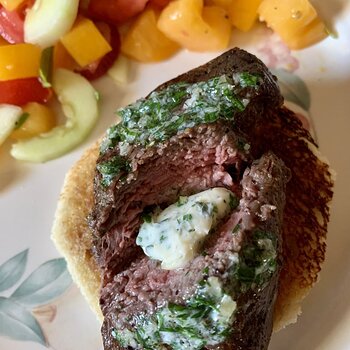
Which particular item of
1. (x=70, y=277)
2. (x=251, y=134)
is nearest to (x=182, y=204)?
(x=251, y=134)

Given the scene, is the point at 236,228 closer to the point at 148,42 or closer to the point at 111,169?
the point at 111,169

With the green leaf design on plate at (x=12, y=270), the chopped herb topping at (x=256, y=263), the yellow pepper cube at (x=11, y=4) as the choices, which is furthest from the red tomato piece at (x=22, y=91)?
the chopped herb topping at (x=256, y=263)

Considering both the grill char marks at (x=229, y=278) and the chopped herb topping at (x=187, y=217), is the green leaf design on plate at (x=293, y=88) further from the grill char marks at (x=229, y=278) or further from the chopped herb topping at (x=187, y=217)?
the chopped herb topping at (x=187, y=217)

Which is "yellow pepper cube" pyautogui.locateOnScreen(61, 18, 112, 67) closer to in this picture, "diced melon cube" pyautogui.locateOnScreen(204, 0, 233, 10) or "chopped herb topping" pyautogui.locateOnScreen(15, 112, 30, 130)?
"chopped herb topping" pyautogui.locateOnScreen(15, 112, 30, 130)

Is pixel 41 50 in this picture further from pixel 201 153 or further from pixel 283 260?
pixel 283 260

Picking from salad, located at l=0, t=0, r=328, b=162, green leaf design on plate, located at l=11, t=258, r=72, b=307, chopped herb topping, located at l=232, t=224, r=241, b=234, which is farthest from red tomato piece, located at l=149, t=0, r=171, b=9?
chopped herb topping, located at l=232, t=224, r=241, b=234

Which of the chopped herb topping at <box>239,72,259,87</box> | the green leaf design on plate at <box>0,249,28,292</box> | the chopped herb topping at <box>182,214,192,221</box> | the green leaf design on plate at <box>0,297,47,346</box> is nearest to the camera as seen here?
the chopped herb topping at <box>182,214,192,221</box>

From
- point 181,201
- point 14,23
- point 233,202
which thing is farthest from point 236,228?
point 14,23
